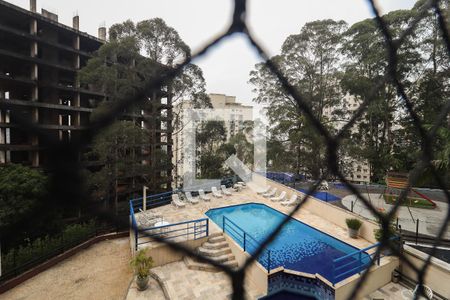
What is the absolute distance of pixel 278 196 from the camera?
8.75 meters

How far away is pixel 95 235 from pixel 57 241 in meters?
0.75

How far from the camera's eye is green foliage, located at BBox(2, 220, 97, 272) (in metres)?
4.59

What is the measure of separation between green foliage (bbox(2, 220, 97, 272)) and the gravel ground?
355 millimetres

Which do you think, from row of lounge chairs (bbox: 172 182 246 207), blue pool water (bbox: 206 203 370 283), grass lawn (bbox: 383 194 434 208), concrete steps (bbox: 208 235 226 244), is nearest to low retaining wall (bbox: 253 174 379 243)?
blue pool water (bbox: 206 203 370 283)

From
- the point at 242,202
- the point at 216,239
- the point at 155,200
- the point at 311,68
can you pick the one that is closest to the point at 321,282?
the point at 216,239

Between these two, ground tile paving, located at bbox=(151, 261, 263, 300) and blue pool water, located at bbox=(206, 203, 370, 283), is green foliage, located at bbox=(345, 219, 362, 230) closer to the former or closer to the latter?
blue pool water, located at bbox=(206, 203, 370, 283)

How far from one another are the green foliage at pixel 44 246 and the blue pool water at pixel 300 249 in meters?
3.26

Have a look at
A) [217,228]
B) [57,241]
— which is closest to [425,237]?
[217,228]

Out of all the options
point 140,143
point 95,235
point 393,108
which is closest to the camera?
point 95,235

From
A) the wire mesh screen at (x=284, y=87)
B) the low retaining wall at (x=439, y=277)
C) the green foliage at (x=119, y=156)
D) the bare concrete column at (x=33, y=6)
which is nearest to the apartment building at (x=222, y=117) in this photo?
the green foliage at (x=119, y=156)

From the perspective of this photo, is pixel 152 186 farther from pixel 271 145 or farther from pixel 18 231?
pixel 18 231

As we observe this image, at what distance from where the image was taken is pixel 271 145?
10.6 meters

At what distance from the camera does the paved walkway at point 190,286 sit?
12.1 feet

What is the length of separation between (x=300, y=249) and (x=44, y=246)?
5507mm
